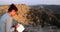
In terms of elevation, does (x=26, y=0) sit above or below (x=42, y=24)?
above

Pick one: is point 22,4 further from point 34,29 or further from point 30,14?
point 34,29

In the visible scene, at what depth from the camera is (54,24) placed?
254 cm

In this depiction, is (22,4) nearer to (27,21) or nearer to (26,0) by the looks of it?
(26,0)

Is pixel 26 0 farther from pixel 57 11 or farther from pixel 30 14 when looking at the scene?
pixel 57 11

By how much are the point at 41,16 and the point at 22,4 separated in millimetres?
375

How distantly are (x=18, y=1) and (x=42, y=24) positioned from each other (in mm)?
552

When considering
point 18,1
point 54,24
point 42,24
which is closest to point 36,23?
point 42,24

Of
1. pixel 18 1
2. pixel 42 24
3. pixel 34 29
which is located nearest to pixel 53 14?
pixel 42 24

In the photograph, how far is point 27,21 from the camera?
2.54 metres

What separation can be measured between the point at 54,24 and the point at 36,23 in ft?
0.99

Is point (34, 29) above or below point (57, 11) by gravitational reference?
below

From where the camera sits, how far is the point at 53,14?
101 inches

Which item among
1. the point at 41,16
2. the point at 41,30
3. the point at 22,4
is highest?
the point at 22,4

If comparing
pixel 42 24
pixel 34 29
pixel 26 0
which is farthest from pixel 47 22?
pixel 26 0
